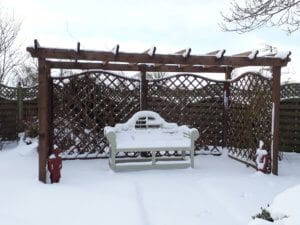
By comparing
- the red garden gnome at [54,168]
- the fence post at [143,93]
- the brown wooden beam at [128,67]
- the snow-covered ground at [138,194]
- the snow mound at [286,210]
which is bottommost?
the snow-covered ground at [138,194]

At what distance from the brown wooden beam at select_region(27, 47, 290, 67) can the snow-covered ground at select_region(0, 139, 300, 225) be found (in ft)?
5.21

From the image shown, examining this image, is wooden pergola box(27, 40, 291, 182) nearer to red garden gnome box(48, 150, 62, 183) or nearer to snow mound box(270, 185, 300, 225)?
red garden gnome box(48, 150, 62, 183)

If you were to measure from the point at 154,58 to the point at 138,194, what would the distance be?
198cm

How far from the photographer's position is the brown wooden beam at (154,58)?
556cm

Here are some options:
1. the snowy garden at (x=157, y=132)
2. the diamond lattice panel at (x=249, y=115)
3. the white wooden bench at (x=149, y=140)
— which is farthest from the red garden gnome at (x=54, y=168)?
the diamond lattice panel at (x=249, y=115)

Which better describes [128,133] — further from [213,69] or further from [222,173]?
[213,69]

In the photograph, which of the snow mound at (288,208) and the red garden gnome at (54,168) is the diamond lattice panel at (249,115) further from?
the snow mound at (288,208)

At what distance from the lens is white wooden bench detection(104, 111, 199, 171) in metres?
6.32

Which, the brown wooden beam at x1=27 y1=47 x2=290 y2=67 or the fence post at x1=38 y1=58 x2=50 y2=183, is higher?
the brown wooden beam at x1=27 y1=47 x2=290 y2=67

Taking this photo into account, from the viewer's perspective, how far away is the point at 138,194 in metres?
4.94

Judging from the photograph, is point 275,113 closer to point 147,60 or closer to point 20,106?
point 147,60

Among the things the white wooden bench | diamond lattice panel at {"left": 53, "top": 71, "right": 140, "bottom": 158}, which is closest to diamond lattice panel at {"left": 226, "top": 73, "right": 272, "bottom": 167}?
the white wooden bench

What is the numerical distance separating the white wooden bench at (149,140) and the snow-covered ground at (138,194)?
0.69ft

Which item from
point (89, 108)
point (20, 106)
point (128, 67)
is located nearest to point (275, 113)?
point (128, 67)
